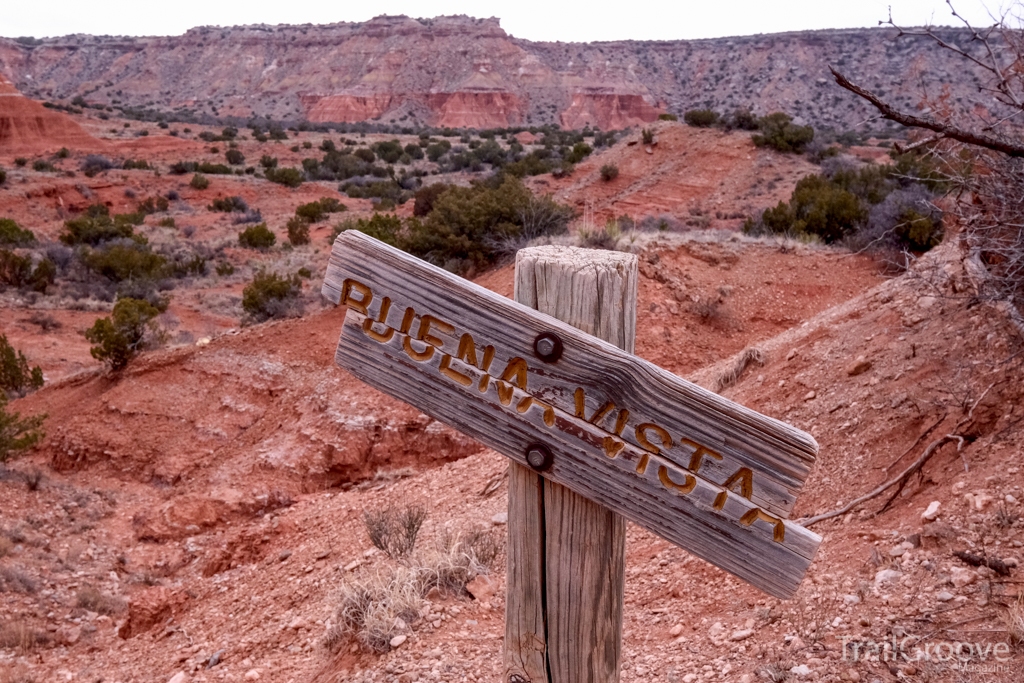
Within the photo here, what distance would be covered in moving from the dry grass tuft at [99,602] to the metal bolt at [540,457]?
492cm

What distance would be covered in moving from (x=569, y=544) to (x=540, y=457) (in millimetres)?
188

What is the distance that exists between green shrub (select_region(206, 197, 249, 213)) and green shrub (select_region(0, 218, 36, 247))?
792 centimetres

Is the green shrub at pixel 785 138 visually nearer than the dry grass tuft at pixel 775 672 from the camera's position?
No

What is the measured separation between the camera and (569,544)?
130 cm

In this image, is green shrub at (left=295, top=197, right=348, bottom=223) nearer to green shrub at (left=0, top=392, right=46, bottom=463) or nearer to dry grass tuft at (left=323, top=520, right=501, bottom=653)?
green shrub at (left=0, top=392, right=46, bottom=463)

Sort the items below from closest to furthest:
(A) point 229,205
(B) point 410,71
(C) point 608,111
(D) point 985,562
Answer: (D) point 985,562 < (A) point 229,205 < (C) point 608,111 < (B) point 410,71

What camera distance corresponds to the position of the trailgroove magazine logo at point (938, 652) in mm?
2201

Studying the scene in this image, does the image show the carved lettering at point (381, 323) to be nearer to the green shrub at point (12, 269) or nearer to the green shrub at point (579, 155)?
the green shrub at point (12, 269)

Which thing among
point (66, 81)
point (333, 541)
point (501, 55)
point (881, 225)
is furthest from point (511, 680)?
point (66, 81)

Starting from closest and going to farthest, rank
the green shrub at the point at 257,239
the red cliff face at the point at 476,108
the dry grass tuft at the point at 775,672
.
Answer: the dry grass tuft at the point at 775,672, the green shrub at the point at 257,239, the red cliff face at the point at 476,108

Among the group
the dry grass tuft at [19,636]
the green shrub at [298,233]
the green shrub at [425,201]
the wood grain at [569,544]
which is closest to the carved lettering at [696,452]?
the wood grain at [569,544]

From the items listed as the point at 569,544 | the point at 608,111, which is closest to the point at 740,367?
the point at 569,544

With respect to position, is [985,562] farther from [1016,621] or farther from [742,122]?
[742,122]

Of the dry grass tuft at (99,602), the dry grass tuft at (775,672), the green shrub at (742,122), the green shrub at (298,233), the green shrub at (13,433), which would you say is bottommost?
the dry grass tuft at (99,602)
